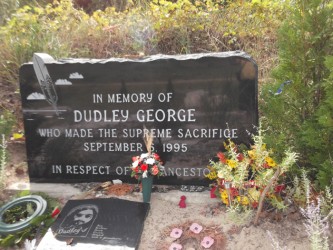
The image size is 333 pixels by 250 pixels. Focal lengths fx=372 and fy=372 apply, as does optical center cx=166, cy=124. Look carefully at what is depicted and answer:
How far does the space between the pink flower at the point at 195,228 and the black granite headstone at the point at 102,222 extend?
38 cm

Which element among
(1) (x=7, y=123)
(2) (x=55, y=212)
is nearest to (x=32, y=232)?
(2) (x=55, y=212)

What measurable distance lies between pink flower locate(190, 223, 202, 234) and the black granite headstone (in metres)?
0.38

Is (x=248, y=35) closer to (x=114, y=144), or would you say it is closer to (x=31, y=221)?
(x=114, y=144)

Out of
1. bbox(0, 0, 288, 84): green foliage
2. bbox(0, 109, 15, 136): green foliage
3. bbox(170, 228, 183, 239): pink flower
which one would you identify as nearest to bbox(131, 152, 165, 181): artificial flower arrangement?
bbox(170, 228, 183, 239): pink flower

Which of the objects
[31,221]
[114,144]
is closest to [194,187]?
[114,144]

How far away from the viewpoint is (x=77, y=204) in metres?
3.10

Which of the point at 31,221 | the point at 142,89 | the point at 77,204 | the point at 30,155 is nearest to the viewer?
the point at 31,221

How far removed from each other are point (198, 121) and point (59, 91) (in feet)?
4.28

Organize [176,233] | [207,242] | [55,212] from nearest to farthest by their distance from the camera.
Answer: [207,242] < [176,233] < [55,212]

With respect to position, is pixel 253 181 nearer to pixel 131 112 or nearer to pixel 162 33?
pixel 131 112

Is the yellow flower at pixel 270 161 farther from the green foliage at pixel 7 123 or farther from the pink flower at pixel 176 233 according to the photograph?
the green foliage at pixel 7 123

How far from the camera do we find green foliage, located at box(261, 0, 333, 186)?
2686 mm

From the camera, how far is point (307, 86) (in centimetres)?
288

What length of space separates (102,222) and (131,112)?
1.02m
